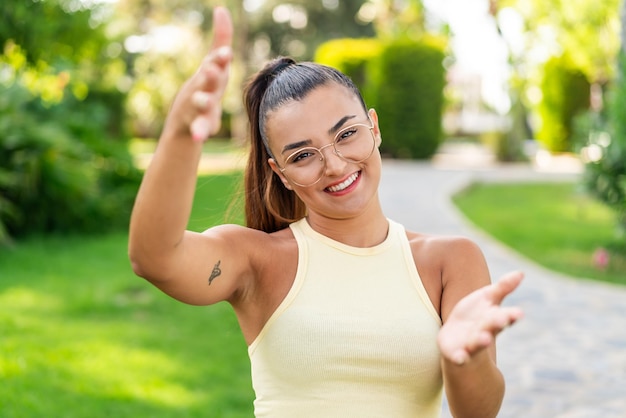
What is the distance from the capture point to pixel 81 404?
3986 millimetres

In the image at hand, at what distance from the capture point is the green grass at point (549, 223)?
845 centimetres

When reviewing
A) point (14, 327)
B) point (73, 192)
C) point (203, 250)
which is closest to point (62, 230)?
point (73, 192)

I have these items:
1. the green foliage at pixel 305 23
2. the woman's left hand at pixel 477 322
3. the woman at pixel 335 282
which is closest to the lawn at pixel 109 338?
the woman at pixel 335 282

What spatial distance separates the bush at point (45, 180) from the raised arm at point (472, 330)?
653cm

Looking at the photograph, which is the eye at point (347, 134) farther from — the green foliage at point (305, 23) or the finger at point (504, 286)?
the green foliage at point (305, 23)

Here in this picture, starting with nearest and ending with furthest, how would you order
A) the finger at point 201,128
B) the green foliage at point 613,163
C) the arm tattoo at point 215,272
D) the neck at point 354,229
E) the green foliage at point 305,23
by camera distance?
the finger at point 201,128 → the arm tattoo at point 215,272 → the neck at point 354,229 → the green foliage at point 613,163 → the green foliage at point 305,23

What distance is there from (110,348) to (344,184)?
10.7 ft

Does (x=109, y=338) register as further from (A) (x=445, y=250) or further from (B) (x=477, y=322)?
(B) (x=477, y=322)

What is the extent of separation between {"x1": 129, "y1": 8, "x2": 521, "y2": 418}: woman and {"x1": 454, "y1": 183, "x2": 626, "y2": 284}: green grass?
20.0 feet

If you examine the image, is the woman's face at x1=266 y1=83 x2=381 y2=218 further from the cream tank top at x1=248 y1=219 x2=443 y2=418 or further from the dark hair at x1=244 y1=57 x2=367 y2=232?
the cream tank top at x1=248 y1=219 x2=443 y2=418

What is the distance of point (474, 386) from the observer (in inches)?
70.3

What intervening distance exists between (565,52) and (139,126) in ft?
54.6

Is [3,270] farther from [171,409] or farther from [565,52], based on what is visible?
[565,52]

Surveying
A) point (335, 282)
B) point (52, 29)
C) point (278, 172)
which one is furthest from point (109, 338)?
point (52, 29)
